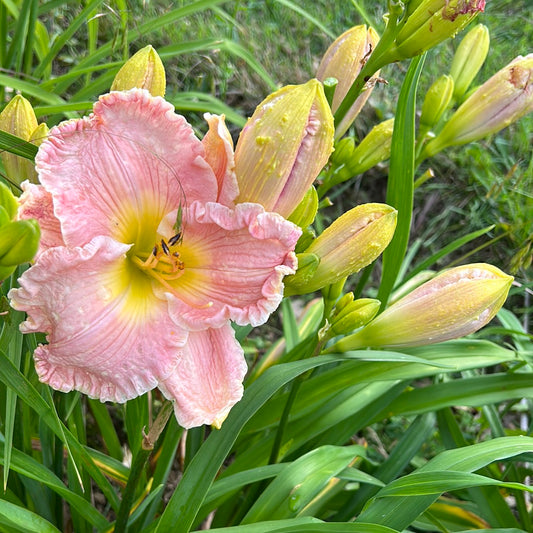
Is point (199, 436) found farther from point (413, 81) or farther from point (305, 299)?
point (305, 299)

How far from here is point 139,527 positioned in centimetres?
106

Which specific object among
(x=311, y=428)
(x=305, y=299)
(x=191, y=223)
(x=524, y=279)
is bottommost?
(x=524, y=279)

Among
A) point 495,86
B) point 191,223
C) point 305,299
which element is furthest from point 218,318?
point 305,299

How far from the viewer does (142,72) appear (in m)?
0.73

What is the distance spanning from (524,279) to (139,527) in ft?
4.65

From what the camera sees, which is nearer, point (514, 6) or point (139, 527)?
point (139, 527)

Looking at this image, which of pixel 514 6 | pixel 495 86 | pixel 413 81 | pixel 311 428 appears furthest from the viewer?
pixel 514 6

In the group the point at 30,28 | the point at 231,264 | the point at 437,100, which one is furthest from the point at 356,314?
the point at 30,28

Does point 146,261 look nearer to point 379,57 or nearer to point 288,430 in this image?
point 379,57

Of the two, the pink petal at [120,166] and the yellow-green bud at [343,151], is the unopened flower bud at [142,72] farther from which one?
the yellow-green bud at [343,151]

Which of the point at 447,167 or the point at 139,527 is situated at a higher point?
the point at 139,527

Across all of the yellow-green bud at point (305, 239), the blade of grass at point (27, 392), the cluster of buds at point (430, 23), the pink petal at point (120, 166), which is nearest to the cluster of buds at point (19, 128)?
the pink petal at point (120, 166)

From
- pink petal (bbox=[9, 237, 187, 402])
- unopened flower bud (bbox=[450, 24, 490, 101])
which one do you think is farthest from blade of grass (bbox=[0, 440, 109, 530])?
unopened flower bud (bbox=[450, 24, 490, 101])

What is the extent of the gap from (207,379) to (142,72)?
0.35 meters
